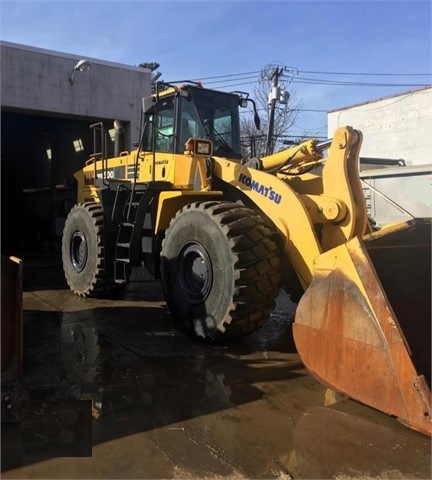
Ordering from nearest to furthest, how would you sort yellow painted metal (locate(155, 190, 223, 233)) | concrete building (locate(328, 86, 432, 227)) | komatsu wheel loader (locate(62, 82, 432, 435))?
komatsu wheel loader (locate(62, 82, 432, 435))
yellow painted metal (locate(155, 190, 223, 233))
concrete building (locate(328, 86, 432, 227))

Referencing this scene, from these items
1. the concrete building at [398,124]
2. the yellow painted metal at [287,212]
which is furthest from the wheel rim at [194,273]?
the concrete building at [398,124]

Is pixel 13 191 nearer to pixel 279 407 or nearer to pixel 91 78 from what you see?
pixel 91 78

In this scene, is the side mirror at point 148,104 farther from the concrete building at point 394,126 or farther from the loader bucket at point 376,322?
the concrete building at point 394,126

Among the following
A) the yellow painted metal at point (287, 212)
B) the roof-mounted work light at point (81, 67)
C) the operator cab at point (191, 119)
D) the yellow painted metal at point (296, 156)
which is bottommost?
the yellow painted metal at point (287, 212)

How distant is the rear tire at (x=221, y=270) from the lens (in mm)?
4953

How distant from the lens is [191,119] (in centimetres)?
661

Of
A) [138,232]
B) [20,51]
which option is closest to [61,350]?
[138,232]

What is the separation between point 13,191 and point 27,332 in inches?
532

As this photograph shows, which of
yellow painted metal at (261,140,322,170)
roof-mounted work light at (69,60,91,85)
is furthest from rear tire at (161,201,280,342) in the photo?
roof-mounted work light at (69,60,91,85)

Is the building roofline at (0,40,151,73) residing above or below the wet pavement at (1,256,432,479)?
above

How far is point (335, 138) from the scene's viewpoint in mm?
4973

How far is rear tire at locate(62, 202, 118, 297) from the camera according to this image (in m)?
7.54

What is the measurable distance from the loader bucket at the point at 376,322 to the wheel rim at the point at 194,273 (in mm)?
1453

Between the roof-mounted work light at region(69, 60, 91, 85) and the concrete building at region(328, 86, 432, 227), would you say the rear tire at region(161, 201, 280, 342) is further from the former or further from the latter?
the concrete building at region(328, 86, 432, 227)
